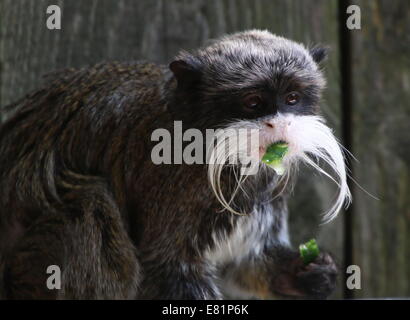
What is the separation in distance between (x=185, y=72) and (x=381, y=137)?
1.08 meters

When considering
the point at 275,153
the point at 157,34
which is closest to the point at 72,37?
the point at 157,34

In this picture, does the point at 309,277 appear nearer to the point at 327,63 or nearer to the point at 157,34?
the point at 327,63

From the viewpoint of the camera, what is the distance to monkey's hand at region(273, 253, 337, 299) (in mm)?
2934

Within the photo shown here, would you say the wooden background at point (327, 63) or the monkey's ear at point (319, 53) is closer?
the monkey's ear at point (319, 53)

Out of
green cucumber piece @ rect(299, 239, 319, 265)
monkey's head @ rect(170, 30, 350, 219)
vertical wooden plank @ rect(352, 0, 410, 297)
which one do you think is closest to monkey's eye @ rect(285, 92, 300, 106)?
monkey's head @ rect(170, 30, 350, 219)

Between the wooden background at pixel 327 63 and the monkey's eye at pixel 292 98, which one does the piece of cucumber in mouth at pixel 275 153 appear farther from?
the wooden background at pixel 327 63

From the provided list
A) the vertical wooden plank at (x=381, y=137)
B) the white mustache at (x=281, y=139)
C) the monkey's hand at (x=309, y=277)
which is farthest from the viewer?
the vertical wooden plank at (x=381, y=137)

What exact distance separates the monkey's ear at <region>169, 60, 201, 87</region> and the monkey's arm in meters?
0.82

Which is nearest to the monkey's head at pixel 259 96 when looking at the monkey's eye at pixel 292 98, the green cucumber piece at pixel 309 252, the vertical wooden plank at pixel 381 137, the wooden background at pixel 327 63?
the monkey's eye at pixel 292 98

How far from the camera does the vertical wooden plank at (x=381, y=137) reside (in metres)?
3.25

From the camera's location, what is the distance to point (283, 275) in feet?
9.97

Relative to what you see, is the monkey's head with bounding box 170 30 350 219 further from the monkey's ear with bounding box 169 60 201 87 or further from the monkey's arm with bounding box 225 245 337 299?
the monkey's arm with bounding box 225 245 337 299

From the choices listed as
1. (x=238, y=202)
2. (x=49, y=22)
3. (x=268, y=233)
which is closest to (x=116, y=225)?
(x=238, y=202)

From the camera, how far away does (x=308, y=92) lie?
2.60 m
